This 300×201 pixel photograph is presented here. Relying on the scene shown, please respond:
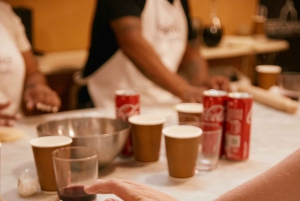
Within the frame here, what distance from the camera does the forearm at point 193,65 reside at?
2.12 m

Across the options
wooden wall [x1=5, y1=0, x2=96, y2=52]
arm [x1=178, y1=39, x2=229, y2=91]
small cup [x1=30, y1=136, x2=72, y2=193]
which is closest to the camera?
small cup [x1=30, y1=136, x2=72, y2=193]

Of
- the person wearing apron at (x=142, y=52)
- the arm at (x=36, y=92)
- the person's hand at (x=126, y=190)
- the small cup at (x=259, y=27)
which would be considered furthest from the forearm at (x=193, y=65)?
the small cup at (x=259, y=27)

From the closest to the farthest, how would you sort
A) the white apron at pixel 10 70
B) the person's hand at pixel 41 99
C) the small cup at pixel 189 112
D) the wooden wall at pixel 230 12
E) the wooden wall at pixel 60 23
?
the small cup at pixel 189 112
the person's hand at pixel 41 99
the white apron at pixel 10 70
the wooden wall at pixel 60 23
the wooden wall at pixel 230 12

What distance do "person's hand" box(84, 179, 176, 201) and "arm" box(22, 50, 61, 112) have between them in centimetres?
76

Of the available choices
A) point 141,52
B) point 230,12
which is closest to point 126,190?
point 141,52

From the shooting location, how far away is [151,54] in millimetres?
1752

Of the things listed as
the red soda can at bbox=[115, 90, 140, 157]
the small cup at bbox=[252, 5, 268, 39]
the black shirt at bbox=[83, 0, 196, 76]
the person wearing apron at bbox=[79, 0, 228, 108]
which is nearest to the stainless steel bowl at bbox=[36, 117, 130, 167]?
the red soda can at bbox=[115, 90, 140, 157]

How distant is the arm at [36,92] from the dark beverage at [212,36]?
188 centimetres

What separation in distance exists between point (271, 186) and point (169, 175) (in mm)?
375

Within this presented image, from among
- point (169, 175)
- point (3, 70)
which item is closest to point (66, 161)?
point (169, 175)

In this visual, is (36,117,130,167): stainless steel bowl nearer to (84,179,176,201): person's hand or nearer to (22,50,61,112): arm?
(84,179,176,201): person's hand

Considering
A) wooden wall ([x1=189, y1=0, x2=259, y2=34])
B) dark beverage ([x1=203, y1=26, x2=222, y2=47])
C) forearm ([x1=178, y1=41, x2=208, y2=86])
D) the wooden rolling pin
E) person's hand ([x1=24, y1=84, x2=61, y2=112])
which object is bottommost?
the wooden rolling pin

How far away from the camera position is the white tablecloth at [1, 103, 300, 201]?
3.20 ft

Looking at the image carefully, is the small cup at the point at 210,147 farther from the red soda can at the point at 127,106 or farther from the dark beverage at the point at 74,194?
the dark beverage at the point at 74,194
